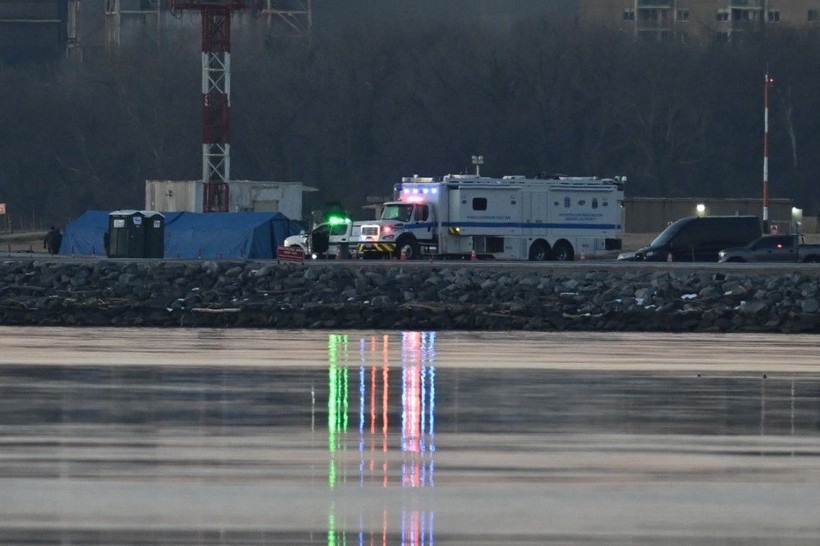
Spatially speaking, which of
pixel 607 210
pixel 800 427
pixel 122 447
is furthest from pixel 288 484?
pixel 607 210

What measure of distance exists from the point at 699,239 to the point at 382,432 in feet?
135

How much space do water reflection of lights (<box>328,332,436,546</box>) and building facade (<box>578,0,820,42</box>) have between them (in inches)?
3926

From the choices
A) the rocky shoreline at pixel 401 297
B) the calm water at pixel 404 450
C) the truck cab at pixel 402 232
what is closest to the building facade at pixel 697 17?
the truck cab at pixel 402 232

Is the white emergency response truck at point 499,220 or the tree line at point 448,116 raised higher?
the tree line at point 448,116

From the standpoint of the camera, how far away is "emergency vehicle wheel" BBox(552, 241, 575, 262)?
192 feet

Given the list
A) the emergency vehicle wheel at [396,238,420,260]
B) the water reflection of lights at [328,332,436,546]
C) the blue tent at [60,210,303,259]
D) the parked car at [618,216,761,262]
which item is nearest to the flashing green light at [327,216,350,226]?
the emergency vehicle wheel at [396,238,420,260]

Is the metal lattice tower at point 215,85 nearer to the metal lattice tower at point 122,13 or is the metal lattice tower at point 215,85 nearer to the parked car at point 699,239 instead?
the parked car at point 699,239

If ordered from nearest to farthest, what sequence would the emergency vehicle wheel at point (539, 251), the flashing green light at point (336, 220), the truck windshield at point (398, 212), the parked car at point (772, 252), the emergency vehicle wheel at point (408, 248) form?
the parked car at point (772, 252) → the emergency vehicle wheel at point (408, 248) → the truck windshield at point (398, 212) → the flashing green light at point (336, 220) → the emergency vehicle wheel at point (539, 251)

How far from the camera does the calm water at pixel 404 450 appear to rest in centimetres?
1172

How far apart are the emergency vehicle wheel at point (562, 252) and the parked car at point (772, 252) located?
560cm

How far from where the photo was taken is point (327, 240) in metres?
56.7

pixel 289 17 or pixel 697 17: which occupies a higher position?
pixel 697 17

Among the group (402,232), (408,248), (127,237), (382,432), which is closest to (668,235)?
(408,248)

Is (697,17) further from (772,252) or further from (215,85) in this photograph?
(772,252)
